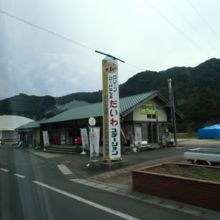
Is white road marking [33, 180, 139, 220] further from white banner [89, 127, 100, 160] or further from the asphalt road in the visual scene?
white banner [89, 127, 100, 160]

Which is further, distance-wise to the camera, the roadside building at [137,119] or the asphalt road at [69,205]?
the roadside building at [137,119]

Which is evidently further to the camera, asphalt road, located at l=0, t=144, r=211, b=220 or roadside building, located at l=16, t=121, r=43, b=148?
roadside building, located at l=16, t=121, r=43, b=148

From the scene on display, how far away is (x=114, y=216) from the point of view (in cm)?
623

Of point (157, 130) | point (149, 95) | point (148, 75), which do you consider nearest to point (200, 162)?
point (149, 95)

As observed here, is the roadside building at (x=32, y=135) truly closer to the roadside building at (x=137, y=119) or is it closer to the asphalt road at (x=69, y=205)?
the roadside building at (x=137, y=119)

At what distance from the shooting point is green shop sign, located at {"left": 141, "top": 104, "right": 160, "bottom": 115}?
78.0 feet

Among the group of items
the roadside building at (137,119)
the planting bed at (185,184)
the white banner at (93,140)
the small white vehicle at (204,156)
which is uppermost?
the roadside building at (137,119)

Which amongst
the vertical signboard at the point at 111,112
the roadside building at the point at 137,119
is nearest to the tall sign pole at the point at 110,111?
the vertical signboard at the point at 111,112

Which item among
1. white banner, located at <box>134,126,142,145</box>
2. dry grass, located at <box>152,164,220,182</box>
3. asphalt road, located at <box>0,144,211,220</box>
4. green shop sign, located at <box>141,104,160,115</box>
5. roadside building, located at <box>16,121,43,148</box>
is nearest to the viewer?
asphalt road, located at <box>0,144,211,220</box>

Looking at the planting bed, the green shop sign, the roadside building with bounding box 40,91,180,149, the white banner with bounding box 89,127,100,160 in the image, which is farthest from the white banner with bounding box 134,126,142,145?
the planting bed

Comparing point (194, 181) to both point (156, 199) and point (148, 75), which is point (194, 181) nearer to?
point (156, 199)

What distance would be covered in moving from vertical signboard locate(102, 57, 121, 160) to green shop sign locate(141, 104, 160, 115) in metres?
9.50

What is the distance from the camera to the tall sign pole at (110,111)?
13922mm

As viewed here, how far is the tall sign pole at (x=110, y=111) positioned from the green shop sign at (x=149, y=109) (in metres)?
9.49
